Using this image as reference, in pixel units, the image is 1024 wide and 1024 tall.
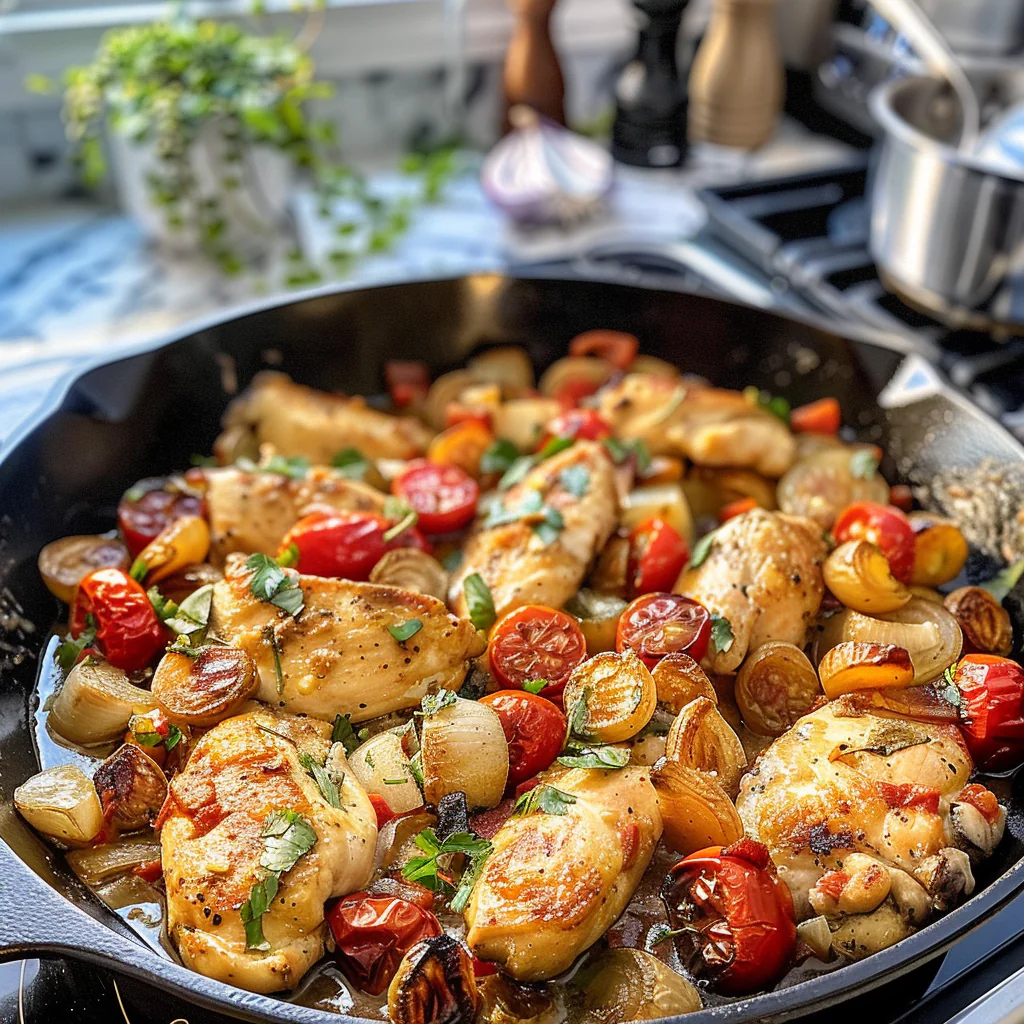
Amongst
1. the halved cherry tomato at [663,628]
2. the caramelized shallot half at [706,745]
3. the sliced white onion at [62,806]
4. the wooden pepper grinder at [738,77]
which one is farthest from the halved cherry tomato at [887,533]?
the wooden pepper grinder at [738,77]

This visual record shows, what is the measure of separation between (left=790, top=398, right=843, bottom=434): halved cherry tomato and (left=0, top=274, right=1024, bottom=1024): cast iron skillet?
4 centimetres

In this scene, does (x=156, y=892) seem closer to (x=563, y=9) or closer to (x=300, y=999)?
(x=300, y=999)

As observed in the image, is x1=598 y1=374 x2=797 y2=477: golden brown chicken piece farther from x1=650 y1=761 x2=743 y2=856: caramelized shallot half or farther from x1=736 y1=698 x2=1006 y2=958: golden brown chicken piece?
x1=650 y1=761 x2=743 y2=856: caramelized shallot half

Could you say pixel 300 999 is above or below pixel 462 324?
below

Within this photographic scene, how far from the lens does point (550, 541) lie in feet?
5.76

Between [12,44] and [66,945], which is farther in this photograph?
[12,44]

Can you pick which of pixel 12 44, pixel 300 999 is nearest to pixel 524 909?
pixel 300 999

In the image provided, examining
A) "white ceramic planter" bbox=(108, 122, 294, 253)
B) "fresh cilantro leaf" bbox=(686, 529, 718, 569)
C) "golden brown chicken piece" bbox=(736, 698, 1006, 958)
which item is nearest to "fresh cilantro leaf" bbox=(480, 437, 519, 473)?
"fresh cilantro leaf" bbox=(686, 529, 718, 569)

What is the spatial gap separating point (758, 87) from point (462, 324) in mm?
1454

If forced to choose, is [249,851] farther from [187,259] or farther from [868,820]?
[187,259]

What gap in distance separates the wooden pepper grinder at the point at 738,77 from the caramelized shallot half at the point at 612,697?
7.41ft

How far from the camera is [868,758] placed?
1.42 metres

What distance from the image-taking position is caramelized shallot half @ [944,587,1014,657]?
168cm

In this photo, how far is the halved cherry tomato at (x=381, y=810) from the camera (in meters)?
1.40
